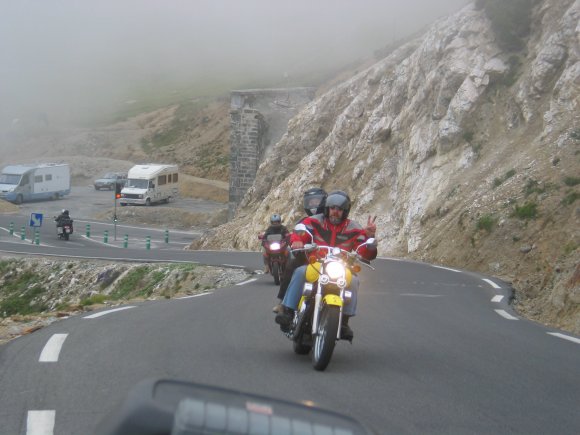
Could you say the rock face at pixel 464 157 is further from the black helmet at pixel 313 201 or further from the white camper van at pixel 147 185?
the white camper van at pixel 147 185

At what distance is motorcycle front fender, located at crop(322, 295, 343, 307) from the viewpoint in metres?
7.17

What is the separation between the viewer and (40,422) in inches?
211

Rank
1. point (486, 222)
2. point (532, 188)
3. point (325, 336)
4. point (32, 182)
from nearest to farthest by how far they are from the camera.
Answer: point (325, 336), point (532, 188), point (486, 222), point (32, 182)

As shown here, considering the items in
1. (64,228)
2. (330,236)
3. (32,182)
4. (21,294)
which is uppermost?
(330,236)

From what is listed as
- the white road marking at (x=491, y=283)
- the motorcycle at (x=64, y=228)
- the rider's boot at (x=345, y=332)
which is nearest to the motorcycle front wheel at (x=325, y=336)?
the rider's boot at (x=345, y=332)

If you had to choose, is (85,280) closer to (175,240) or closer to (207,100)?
(175,240)

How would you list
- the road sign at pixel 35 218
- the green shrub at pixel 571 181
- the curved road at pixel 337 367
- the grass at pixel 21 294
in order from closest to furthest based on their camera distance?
the curved road at pixel 337 367, the green shrub at pixel 571 181, the grass at pixel 21 294, the road sign at pixel 35 218

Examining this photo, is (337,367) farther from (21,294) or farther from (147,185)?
(147,185)

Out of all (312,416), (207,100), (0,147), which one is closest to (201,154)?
(207,100)

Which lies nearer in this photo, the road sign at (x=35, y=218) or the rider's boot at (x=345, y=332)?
the rider's boot at (x=345, y=332)

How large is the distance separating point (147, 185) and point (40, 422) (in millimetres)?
60317

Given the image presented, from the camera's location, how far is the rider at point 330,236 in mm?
7914

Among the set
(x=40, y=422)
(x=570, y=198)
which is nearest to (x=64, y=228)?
(x=570, y=198)

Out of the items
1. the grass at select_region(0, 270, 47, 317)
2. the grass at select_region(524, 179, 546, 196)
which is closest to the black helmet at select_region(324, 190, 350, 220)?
the grass at select_region(524, 179, 546, 196)
